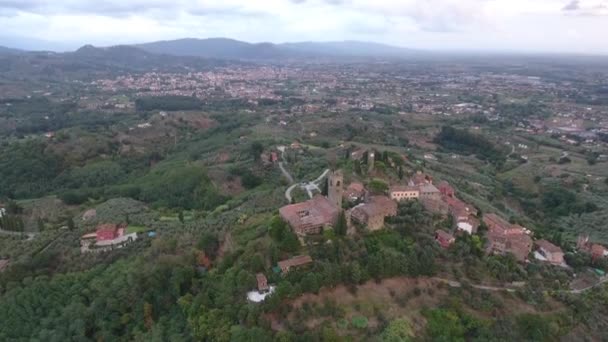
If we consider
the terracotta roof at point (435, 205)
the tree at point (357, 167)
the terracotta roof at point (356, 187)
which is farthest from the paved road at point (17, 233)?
the terracotta roof at point (435, 205)

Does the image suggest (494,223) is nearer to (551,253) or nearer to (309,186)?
(551,253)

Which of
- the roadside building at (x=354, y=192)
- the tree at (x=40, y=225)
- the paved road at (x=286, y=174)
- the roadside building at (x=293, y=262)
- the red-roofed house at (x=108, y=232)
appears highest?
the roadside building at (x=354, y=192)

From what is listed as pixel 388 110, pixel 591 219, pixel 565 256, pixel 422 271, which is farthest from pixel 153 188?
pixel 388 110

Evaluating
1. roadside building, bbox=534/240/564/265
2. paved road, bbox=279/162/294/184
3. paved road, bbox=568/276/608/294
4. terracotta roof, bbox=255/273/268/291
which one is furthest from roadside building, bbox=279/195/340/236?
paved road, bbox=568/276/608/294

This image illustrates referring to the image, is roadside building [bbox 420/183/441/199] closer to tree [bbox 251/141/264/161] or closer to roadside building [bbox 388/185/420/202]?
roadside building [bbox 388/185/420/202]

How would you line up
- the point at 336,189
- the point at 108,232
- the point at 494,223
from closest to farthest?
the point at 336,189 < the point at 494,223 < the point at 108,232

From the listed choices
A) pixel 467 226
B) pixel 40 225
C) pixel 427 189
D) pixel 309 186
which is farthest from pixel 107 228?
pixel 467 226

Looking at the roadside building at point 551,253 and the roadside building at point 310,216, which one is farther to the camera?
the roadside building at point 551,253

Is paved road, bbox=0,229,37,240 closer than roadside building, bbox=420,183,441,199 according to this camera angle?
No

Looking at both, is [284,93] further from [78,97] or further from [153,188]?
[153,188]

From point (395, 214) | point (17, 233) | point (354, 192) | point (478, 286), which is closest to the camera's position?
point (478, 286)

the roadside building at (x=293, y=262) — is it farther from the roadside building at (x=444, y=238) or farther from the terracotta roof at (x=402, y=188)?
the terracotta roof at (x=402, y=188)
